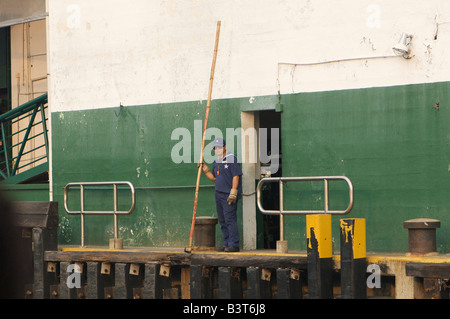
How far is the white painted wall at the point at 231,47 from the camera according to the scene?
36.2ft

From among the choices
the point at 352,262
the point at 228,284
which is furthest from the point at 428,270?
the point at 228,284

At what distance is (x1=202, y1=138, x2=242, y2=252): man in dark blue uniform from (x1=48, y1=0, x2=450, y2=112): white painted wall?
1.27m

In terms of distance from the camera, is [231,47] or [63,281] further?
[231,47]

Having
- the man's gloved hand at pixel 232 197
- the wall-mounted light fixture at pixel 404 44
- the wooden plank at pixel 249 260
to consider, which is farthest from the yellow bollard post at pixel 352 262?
the wall-mounted light fixture at pixel 404 44

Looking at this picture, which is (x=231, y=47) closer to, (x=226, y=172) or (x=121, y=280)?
(x=226, y=172)

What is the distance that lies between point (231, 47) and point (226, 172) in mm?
2212

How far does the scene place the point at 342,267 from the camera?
9.75 meters

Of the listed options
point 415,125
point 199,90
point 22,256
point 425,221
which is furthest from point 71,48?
point 425,221

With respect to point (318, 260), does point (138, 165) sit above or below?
above

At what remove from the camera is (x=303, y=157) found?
11867 millimetres

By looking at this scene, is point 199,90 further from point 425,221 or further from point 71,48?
point 425,221

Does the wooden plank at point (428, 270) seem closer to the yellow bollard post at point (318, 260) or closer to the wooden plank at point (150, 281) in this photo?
the yellow bollard post at point (318, 260)
